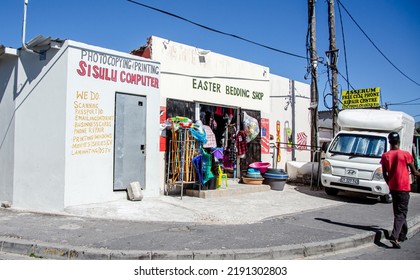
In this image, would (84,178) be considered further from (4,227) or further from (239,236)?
(239,236)

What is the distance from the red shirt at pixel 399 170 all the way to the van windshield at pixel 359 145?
14.3 ft

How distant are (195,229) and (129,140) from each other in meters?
3.24

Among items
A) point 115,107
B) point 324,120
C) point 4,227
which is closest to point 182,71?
point 115,107

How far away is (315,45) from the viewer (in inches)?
547

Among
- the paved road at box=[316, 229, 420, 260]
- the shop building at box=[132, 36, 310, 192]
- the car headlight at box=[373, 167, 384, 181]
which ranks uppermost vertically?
the shop building at box=[132, 36, 310, 192]

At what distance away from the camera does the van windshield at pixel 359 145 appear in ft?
34.9

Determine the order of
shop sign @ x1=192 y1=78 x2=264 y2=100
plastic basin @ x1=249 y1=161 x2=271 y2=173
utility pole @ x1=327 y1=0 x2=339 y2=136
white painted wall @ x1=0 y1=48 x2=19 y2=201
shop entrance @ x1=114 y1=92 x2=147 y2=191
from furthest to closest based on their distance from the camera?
utility pole @ x1=327 y1=0 x2=339 y2=136 → plastic basin @ x1=249 y1=161 x2=271 y2=173 → shop sign @ x1=192 y1=78 x2=264 y2=100 → white painted wall @ x1=0 y1=48 x2=19 y2=201 → shop entrance @ x1=114 y1=92 x2=147 y2=191

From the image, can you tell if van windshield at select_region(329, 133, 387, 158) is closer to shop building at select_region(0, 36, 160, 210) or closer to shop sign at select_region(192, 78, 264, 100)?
shop sign at select_region(192, 78, 264, 100)

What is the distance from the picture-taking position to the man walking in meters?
6.13

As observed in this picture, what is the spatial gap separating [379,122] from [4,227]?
10.3 meters

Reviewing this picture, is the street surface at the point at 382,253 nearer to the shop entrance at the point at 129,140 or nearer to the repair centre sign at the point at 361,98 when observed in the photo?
the shop entrance at the point at 129,140

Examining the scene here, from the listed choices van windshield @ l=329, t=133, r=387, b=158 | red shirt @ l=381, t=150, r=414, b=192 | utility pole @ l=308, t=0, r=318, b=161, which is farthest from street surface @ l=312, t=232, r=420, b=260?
utility pole @ l=308, t=0, r=318, b=161

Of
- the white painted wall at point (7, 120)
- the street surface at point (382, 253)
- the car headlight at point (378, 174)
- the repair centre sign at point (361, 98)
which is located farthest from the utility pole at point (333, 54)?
the white painted wall at point (7, 120)

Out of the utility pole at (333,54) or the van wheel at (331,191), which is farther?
the utility pole at (333,54)
